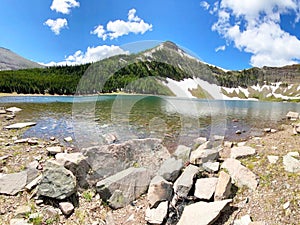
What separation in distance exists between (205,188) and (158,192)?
3.65 feet

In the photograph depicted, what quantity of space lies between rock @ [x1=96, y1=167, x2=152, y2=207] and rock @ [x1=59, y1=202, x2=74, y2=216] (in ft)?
2.33

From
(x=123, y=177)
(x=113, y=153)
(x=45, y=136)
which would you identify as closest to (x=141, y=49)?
(x=113, y=153)

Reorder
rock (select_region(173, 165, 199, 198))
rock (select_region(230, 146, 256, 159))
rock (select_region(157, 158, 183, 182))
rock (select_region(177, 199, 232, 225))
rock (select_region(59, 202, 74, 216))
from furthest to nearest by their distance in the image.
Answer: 1. rock (select_region(230, 146, 256, 159))
2. rock (select_region(157, 158, 183, 182))
3. rock (select_region(173, 165, 199, 198))
4. rock (select_region(59, 202, 74, 216))
5. rock (select_region(177, 199, 232, 225))

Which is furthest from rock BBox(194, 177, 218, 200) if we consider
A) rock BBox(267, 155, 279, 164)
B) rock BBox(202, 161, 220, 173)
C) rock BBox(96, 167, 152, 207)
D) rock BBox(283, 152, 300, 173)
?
rock BBox(267, 155, 279, 164)

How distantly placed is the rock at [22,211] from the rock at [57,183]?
0.37 metres

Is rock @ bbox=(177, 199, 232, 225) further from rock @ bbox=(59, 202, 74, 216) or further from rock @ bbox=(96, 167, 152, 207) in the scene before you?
rock @ bbox=(59, 202, 74, 216)

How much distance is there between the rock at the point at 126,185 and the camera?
529 centimetres

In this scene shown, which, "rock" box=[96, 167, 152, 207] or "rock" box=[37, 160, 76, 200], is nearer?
"rock" box=[37, 160, 76, 200]

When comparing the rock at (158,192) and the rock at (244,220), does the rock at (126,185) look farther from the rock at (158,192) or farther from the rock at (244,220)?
the rock at (244,220)

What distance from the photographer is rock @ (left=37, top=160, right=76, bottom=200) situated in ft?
16.3

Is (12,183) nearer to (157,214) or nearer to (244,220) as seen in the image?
(157,214)

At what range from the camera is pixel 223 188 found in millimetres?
4941

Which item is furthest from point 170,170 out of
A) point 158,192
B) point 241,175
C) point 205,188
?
point 241,175

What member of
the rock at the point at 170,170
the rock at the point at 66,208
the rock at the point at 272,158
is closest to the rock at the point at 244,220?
the rock at the point at 170,170
